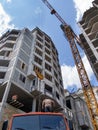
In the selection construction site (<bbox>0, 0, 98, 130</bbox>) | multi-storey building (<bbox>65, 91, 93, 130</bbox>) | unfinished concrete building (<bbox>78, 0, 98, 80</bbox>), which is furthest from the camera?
multi-storey building (<bbox>65, 91, 93, 130</bbox>)

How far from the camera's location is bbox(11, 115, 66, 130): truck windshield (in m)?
7.05

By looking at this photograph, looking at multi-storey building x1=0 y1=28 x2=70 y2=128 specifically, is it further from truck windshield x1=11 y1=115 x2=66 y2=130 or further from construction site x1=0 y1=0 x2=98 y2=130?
truck windshield x1=11 y1=115 x2=66 y2=130

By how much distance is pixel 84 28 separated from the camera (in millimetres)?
29125

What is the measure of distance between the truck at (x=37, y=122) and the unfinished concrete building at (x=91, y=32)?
1524cm

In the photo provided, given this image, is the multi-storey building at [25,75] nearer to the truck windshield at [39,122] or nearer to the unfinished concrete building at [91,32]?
the unfinished concrete building at [91,32]

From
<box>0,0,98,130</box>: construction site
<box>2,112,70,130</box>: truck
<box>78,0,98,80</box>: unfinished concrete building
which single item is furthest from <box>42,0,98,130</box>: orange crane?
<box>2,112,70,130</box>: truck

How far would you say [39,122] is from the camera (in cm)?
725

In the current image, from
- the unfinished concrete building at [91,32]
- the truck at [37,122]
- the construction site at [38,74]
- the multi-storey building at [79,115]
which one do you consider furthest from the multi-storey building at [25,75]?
the truck at [37,122]

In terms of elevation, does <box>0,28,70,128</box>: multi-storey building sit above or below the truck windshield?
above

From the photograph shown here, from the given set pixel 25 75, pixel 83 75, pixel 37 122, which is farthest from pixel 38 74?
pixel 37 122

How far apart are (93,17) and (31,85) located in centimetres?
1584

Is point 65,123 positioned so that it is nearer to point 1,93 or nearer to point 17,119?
point 17,119

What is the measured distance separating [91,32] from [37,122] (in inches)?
857

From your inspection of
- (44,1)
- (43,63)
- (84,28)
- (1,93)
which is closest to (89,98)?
(43,63)
